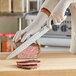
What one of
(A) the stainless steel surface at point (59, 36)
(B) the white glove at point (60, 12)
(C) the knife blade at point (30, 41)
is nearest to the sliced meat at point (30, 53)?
(C) the knife blade at point (30, 41)

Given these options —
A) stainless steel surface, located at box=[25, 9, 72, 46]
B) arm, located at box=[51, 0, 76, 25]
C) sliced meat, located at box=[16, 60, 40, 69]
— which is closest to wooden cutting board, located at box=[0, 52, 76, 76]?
sliced meat, located at box=[16, 60, 40, 69]

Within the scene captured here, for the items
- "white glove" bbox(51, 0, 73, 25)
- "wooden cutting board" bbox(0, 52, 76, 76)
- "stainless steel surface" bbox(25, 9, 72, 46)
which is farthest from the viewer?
"stainless steel surface" bbox(25, 9, 72, 46)

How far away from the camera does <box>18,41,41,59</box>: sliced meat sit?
1193 millimetres

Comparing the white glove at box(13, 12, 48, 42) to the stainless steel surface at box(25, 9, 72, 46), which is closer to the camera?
the white glove at box(13, 12, 48, 42)

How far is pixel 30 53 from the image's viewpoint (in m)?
1.21

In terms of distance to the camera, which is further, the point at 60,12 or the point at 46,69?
the point at 60,12

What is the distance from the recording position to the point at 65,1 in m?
1.14

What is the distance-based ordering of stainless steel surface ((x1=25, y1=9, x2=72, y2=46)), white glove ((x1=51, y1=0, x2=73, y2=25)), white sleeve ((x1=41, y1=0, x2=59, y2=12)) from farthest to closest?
stainless steel surface ((x1=25, y1=9, x2=72, y2=46)) < white sleeve ((x1=41, y1=0, x2=59, y2=12)) < white glove ((x1=51, y1=0, x2=73, y2=25))

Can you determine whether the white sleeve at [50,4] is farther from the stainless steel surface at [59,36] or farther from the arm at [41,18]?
the stainless steel surface at [59,36]

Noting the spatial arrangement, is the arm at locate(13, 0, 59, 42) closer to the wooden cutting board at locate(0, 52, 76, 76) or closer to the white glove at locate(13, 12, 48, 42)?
the white glove at locate(13, 12, 48, 42)

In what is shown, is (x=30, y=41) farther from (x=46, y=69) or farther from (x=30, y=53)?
(x=46, y=69)

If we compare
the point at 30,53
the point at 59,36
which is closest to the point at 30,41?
the point at 30,53

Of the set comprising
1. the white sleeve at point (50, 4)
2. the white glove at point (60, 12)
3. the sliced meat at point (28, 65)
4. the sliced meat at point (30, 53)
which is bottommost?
the sliced meat at point (28, 65)

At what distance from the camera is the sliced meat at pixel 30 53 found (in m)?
1.19
